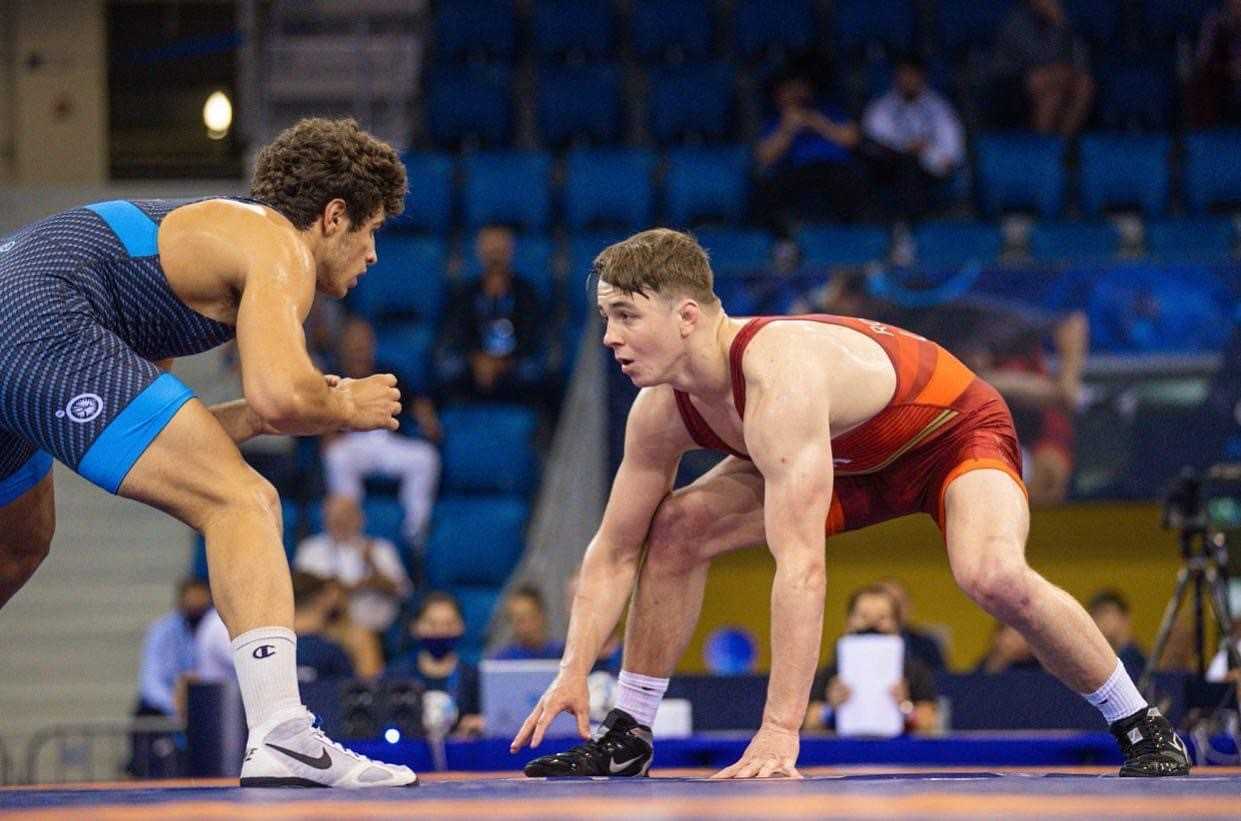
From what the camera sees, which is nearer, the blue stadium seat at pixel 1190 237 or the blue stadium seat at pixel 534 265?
the blue stadium seat at pixel 1190 237

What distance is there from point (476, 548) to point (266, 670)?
5.40 metres

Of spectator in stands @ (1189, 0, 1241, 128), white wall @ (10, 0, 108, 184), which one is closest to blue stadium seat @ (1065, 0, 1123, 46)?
spectator in stands @ (1189, 0, 1241, 128)

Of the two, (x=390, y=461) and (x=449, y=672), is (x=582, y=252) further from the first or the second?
(x=449, y=672)

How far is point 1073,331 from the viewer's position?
327 inches

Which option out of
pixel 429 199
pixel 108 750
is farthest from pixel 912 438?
pixel 429 199

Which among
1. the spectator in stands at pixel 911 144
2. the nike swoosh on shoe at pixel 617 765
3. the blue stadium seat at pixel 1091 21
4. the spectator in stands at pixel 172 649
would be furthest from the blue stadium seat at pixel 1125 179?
the nike swoosh on shoe at pixel 617 765

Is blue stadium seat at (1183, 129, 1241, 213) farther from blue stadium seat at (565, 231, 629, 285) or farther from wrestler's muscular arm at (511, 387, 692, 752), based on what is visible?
wrestler's muscular arm at (511, 387, 692, 752)

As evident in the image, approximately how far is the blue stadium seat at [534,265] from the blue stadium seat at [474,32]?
1.64 m

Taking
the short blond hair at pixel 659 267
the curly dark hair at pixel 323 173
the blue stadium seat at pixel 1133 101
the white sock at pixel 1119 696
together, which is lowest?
the white sock at pixel 1119 696

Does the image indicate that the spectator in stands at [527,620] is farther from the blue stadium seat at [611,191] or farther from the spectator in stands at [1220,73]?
the spectator in stands at [1220,73]

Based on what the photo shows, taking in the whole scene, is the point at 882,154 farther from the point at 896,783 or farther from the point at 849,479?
the point at 896,783

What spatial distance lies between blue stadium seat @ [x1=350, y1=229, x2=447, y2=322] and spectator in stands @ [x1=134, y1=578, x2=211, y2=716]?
222cm

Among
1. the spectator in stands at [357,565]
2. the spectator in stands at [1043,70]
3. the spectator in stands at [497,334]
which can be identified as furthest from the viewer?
the spectator in stands at [1043,70]

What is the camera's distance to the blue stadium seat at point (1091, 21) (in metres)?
11.2
